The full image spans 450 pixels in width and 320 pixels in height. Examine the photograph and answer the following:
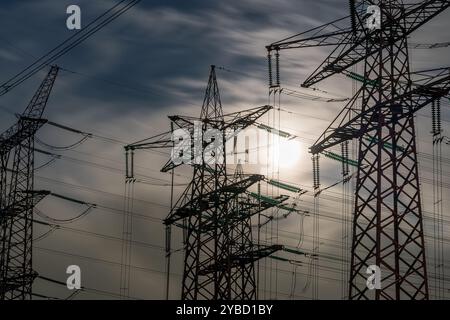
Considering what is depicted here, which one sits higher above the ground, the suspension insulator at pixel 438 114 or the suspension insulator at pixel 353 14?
the suspension insulator at pixel 353 14

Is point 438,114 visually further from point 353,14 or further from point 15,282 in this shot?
point 15,282

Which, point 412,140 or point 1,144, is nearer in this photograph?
point 412,140

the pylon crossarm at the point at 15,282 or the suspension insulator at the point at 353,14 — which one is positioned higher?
the suspension insulator at the point at 353,14

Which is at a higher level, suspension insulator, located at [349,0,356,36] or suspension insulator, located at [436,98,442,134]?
suspension insulator, located at [349,0,356,36]

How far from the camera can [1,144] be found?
60.8 meters

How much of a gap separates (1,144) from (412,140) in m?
34.9

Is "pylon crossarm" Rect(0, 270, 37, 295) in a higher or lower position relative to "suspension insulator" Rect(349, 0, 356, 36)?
lower

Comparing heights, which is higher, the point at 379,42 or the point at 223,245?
the point at 379,42
